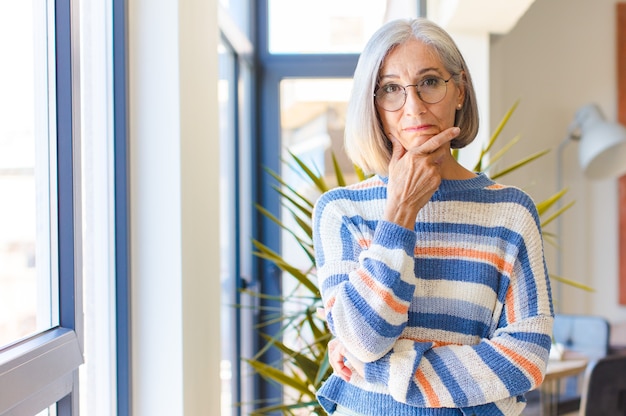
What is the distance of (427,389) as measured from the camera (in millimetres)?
1269

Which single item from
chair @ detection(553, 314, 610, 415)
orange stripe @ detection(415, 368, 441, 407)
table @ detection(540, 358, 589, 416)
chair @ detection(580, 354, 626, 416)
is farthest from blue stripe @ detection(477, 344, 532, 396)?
chair @ detection(553, 314, 610, 415)

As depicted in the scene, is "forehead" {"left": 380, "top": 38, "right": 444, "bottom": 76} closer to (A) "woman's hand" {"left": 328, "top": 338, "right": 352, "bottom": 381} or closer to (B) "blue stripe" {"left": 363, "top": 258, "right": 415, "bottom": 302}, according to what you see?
(B) "blue stripe" {"left": 363, "top": 258, "right": 415, "bottom": 302}

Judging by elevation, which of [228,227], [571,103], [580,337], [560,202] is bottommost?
[580,337]

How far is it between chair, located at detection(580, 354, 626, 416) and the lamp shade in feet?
5.56

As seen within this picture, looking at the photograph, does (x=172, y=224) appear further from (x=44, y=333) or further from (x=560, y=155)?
(x=560, y=155)

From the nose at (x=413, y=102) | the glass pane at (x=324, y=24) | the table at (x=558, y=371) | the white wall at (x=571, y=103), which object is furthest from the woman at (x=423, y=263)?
the white wall at (x=571, y=103)

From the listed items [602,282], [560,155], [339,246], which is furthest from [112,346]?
[602,282]

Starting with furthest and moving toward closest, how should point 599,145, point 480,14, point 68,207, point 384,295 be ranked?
point 599,145, point 480,14, point 68,207, point 384,295

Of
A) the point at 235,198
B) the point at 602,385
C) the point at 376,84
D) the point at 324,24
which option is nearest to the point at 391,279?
the point at 376,84

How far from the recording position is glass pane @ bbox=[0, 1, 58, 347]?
131 cm

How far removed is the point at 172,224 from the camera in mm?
1816

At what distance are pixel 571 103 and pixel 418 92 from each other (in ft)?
12.2

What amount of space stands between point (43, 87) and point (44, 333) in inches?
19.4

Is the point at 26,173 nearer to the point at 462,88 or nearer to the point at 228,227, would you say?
the point at 462,88
